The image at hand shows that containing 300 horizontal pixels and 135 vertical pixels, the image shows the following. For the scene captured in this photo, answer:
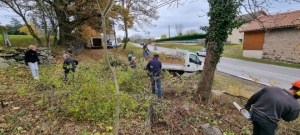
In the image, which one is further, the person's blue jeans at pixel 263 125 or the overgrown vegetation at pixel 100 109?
the overgrown vegetation at pixel 100 109

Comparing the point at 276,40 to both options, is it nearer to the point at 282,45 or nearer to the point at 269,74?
the point at 282,45

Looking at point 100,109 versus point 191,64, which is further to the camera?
point 191,64

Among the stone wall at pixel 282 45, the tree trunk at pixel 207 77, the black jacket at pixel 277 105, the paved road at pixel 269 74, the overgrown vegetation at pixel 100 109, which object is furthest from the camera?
the stone wall at pixel 282 45

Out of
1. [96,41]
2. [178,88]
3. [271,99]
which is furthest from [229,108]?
[96,41]

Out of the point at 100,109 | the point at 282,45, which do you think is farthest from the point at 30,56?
the point at 282,45

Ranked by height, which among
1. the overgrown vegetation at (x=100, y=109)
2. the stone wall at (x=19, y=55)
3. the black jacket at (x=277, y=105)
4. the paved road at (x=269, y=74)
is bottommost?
the paved road at (x=269, y=74)

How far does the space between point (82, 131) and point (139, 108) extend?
164 centimetres

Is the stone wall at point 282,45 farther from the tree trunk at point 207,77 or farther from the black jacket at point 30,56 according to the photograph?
Answer: the black jacket at point 30,56

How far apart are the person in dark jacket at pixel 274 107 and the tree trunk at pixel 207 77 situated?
Result: 7.55 ft

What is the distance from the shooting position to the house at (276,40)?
15540 millimetres

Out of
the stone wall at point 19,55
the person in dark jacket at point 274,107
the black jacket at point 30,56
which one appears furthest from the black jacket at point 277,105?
the stone wall at point 19,55

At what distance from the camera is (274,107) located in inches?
113

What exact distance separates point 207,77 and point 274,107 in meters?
2.65

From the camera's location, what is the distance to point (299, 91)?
9.32 ft
